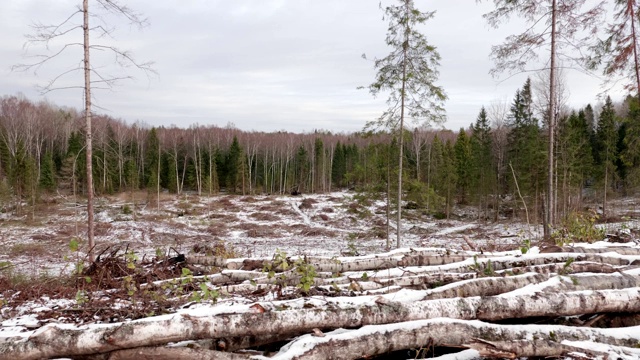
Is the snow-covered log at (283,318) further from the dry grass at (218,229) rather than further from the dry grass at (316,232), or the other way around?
the dry grass at (218,229)

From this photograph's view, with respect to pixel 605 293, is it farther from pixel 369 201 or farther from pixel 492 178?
pixel 492 178

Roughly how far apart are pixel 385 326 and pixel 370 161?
57.6ft

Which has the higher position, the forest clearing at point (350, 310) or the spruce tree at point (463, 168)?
the spruce tree at point (463, 168)

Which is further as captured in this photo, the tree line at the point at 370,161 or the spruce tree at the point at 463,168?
the spruce tree at the point at 463,168

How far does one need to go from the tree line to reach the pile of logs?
397 inches

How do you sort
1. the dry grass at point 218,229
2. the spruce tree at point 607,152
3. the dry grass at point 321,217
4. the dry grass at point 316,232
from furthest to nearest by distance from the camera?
1. the dry grass at point 321,217
2. the spruce tree at point 607,152
3. the dry grass at point 218,229
4. the dry grass at point 316,232

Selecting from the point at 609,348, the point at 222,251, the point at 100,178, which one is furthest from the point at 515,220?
the point at 100,178

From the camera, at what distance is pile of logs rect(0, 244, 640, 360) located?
2.65 metres

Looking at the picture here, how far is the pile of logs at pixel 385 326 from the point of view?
2646mm

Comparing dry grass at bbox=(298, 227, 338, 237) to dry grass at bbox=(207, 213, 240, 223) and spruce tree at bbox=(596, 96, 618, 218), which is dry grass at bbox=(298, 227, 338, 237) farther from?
spruce tree at bbox=(596, 96, 618, 218)

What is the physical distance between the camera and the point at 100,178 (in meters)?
42.2

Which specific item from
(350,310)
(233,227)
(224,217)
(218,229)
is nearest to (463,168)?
(233,227)

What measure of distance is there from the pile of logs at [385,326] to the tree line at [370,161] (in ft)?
33.1

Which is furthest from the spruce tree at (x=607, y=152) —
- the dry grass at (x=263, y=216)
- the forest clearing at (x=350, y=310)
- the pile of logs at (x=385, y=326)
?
the pile of logs at (x=385, y=326)
